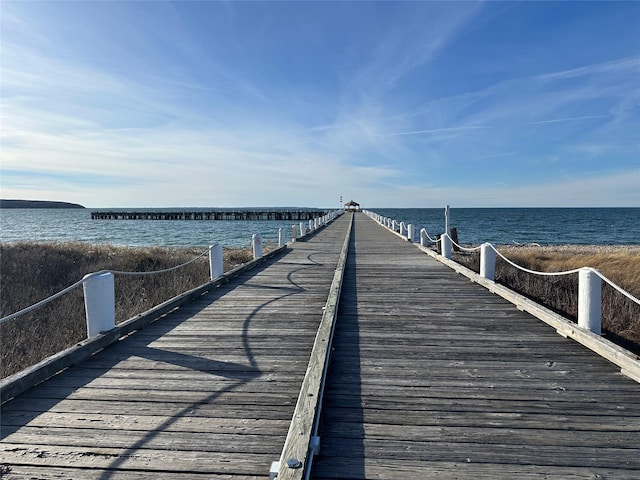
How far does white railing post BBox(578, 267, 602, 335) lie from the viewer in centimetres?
461

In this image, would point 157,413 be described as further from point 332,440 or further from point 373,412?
point 373,412

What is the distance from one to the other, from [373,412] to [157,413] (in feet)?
5.67

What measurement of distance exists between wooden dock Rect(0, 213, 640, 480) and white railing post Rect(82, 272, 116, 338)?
32 centimetres

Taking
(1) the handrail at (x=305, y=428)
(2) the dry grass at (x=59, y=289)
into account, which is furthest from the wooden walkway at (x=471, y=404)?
(2) the dry grass at (x=59, y=289)

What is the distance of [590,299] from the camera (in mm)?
4652

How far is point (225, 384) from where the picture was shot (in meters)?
3.72

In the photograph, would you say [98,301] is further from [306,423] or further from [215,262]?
[215,262]

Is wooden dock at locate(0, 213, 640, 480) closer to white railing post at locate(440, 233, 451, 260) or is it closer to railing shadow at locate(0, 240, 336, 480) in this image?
railing shadow at locate(0, 240, 336, 480)

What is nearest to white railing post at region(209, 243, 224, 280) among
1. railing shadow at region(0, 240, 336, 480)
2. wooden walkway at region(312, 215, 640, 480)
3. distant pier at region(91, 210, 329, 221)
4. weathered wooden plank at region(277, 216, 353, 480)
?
railing shadow at region(0, 240, 336, 480)

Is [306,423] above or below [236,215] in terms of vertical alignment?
below

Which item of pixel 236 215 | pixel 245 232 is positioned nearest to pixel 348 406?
pixel 245 232

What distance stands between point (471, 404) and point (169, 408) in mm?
2490

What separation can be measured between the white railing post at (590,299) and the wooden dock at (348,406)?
1.18ft

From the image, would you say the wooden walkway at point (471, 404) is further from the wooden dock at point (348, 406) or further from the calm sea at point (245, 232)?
the calm sea at point (245, 232)
